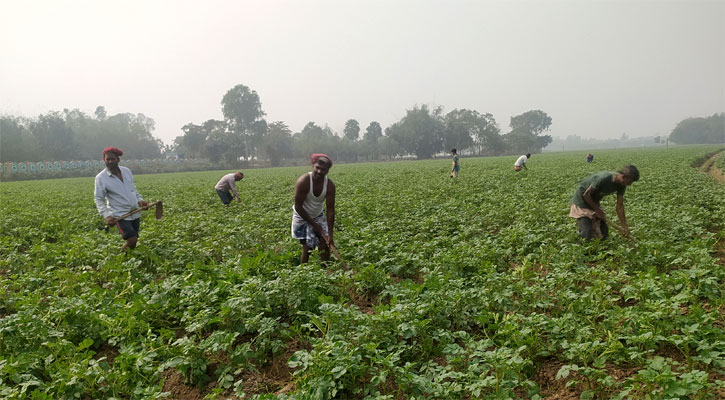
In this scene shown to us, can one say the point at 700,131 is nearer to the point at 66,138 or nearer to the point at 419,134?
the point at 419,134

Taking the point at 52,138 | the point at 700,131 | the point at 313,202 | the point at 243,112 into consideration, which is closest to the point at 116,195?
the point at 313,202

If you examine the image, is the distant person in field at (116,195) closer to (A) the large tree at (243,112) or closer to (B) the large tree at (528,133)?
(A) the large tree at (243,112)

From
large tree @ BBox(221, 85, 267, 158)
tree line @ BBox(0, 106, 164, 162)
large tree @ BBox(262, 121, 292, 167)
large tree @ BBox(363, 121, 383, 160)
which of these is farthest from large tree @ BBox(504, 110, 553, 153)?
tree line @ BBox(0, 106, 164, 162)

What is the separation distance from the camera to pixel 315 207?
5059mm

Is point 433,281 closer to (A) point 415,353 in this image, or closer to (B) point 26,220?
(A) point 415,353

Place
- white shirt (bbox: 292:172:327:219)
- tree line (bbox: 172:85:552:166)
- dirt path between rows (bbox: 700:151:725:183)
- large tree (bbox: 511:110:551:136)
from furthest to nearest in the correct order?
large tree (bbox: 511:110:551:136) < tree line (bbox: 172:85:552:166) < dirt path between rows (bbox: 700:151:725:183) < white shirt (bbox: 292:172:327:219)

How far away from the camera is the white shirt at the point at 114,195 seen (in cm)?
571

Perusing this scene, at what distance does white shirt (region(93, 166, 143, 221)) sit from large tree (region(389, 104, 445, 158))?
3591 inches

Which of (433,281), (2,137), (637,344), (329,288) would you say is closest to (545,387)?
(637,344)

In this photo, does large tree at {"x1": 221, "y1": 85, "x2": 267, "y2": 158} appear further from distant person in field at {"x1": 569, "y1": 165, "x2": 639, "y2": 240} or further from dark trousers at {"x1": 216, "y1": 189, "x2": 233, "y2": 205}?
distant person in field at {"x1": 569, "y1": 165, "x2": 639, "y2": 240}

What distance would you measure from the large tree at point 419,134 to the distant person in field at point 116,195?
→ 299ft

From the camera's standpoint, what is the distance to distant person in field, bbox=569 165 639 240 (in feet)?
17.6

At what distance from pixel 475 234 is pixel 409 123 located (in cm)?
9340

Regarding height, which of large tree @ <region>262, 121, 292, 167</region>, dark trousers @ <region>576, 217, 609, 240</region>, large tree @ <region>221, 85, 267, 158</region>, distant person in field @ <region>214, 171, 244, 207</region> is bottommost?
dark trousers @ <region>576, 217, 609, 240</region>
